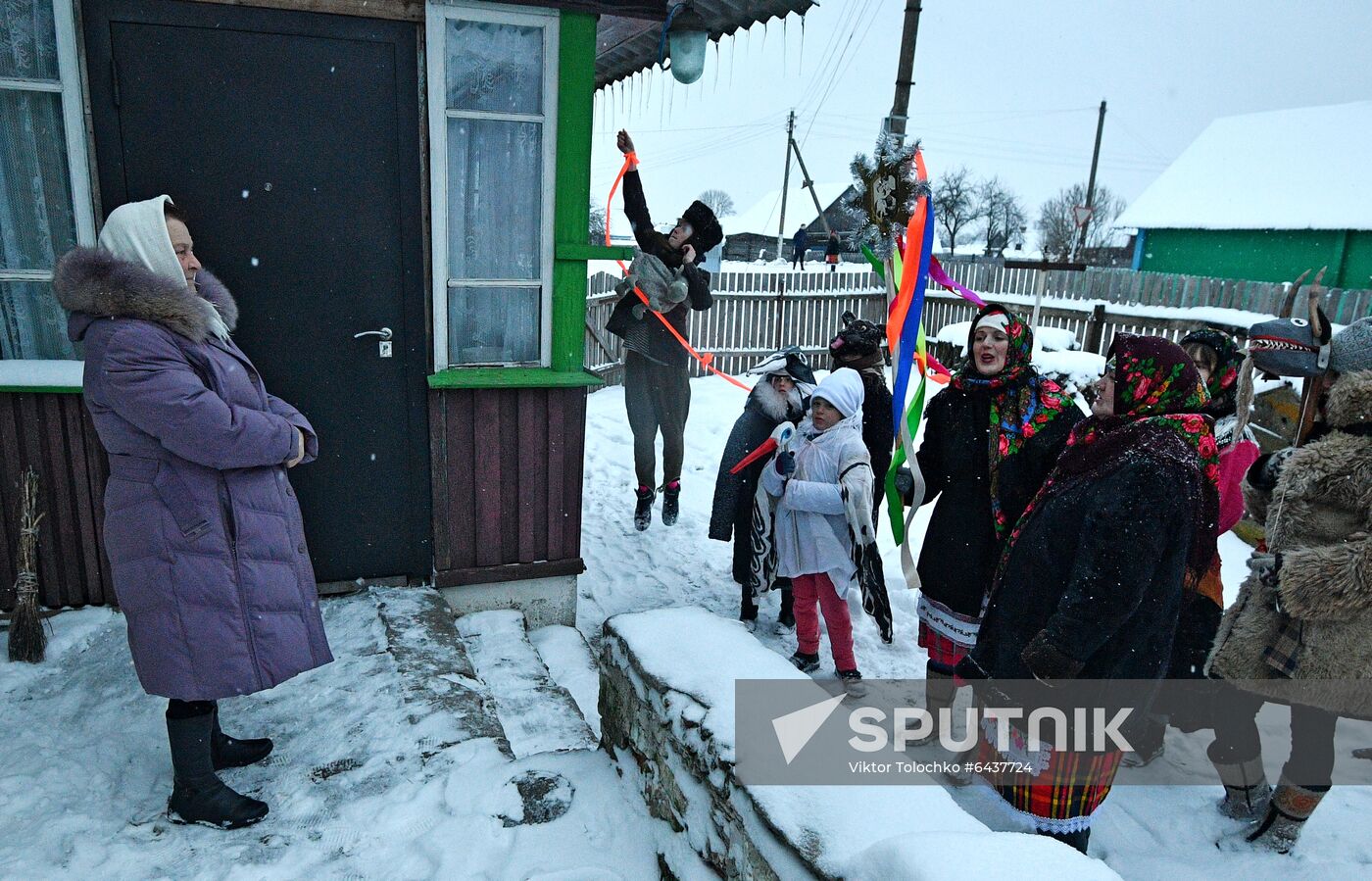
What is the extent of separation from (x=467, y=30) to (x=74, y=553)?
9.09 feet

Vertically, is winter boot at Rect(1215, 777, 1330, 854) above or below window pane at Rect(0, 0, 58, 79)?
below

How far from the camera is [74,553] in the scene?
3.29 metres

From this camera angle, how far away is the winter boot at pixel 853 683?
11.9ft

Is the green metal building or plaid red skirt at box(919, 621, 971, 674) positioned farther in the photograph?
the green metal building

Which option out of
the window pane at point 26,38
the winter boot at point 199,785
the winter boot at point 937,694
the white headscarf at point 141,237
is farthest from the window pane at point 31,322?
the winter boot at point 937,694

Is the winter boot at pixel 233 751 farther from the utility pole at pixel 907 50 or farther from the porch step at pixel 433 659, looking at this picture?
the utility pole at pixel 907 50

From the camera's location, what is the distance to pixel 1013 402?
9.36 ft

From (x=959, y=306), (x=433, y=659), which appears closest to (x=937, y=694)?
(x=433, y=659)

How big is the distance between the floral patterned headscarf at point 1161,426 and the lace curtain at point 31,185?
3848mm

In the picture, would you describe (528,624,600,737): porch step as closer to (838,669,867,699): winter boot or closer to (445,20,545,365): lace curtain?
(838,669,867,699): winter boot

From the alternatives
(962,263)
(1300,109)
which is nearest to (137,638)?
(962,263)

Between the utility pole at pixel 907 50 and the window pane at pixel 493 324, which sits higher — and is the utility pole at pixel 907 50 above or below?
above

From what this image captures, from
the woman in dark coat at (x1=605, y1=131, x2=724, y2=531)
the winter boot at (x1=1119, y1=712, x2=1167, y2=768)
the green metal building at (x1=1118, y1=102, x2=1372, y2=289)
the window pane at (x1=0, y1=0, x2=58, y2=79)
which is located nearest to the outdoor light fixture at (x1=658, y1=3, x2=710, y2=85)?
the woman in dark coat at (x1=605, y1=131, x2=724, y2=531)

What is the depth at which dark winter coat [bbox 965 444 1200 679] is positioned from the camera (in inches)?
80.1
